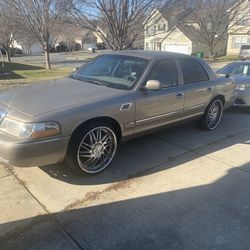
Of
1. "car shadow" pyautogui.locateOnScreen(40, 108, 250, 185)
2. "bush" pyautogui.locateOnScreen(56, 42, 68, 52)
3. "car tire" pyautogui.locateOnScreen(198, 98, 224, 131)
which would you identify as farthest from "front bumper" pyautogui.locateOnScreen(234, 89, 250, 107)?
"bush" pyautogui.locateOnScreen(56, 42, 68, 52)

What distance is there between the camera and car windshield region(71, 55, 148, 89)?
4633mm

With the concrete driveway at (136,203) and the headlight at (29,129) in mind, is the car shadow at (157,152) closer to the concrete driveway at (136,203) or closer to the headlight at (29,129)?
the concrete driveway at (136,203)

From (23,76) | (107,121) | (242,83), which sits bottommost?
(23,76)

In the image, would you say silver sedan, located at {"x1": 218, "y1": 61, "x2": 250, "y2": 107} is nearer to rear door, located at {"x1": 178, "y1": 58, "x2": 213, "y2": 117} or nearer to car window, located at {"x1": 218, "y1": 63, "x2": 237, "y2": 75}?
car window, located at {"x1": 218, "y1": 63, "x2": 237, "y2": 75}

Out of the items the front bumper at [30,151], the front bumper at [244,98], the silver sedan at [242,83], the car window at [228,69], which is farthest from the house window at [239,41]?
the front bumper at [30,151]

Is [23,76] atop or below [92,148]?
below

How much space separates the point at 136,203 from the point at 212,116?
3.34 m

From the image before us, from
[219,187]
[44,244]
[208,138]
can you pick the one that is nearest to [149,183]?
[219,187]

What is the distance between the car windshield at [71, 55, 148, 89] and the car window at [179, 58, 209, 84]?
35.1 inches

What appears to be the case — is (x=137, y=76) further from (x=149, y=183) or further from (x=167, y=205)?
(x=167, y=205)

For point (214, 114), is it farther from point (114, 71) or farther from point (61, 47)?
point (61, 47)

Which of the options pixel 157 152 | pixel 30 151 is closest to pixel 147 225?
pixel 30 151

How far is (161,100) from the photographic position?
4.81 meters

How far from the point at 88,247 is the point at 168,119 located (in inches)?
108
